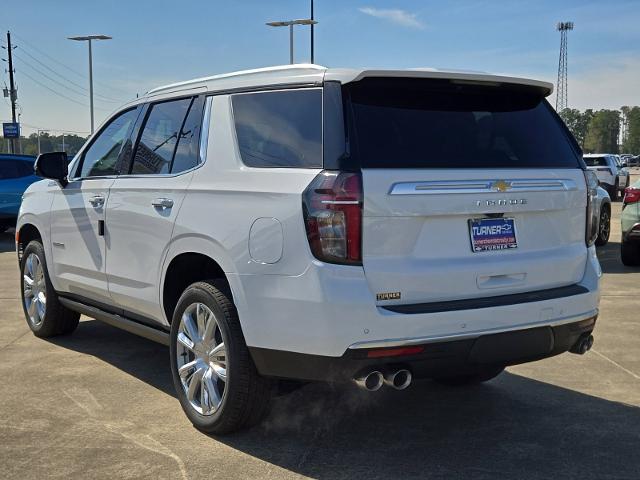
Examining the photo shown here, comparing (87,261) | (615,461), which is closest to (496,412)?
(615,461)

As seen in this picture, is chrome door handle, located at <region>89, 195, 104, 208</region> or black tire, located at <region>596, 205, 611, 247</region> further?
black tire, located at <region>596, 205, 611, 247</region>

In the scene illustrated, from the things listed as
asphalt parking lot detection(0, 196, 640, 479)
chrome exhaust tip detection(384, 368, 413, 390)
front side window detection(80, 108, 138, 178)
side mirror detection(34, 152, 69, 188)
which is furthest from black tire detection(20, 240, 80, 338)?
chrome exhaust tip detection(384, 368, 413, 390)

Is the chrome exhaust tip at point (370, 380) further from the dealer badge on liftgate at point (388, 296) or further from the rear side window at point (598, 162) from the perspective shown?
the rear side window at point (598, 162)

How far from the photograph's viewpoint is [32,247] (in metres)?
6.19

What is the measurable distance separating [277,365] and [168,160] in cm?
161

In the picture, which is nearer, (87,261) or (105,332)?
(87,261)

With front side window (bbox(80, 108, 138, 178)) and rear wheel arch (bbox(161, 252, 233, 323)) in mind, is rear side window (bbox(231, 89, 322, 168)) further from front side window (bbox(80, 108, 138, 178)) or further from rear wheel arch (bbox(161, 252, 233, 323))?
front side window (bbox(80, 108, 138, 178))

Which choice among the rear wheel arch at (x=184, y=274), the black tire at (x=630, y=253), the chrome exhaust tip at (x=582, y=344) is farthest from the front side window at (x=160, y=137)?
the black tire at (x=630, y=253)

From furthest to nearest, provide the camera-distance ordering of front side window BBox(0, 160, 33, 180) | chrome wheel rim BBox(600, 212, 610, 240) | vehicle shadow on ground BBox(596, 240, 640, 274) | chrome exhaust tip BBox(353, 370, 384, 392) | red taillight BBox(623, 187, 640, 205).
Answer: front side window BBox(0, 160, 33, 180), chrome wheel rim BBox(600, 212, 610, 240), vehicle shadow on ground BBox(596, 240, 640, 274), red taillight BBox(623, 187, 640, 205), chrome exhaust tip BBox(353, 370, 384, 392)

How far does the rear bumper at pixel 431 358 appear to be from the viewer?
3309 mm

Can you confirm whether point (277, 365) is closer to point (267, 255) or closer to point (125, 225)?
point (267, 255)

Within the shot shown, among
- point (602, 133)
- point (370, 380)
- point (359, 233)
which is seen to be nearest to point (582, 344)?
point (370, 380)

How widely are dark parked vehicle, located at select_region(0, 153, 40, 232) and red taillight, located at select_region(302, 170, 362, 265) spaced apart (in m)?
13.5

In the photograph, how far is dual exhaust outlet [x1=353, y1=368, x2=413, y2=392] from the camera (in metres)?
3.35
